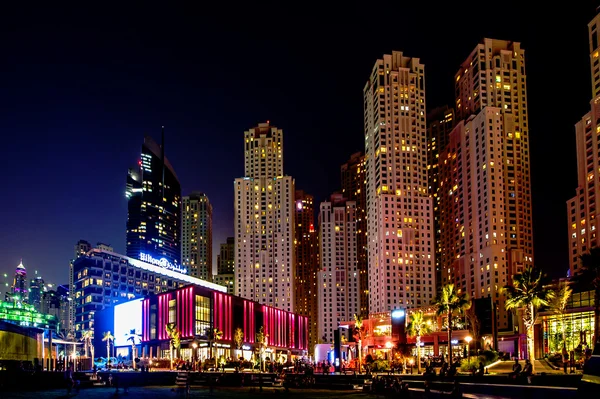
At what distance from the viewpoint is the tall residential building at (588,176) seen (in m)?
148

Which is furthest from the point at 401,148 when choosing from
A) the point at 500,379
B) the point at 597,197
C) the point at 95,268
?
the point at 500,379

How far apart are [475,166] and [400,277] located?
118 feet

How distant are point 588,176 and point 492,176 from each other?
78.8ft

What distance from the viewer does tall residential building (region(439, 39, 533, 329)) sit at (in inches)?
6580

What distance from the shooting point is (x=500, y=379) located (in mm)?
52906

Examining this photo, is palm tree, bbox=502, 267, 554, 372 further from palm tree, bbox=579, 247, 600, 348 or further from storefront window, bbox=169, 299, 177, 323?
storefront window, bbox=169, 299, 177, 323

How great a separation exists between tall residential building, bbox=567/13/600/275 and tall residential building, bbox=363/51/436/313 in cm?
3817

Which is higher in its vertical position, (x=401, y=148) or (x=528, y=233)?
(x=401, y=148)

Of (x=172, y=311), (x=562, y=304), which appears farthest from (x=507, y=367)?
(x=172, y=311)

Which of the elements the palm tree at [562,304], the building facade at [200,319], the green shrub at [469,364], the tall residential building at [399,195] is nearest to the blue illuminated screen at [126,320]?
the building facade at [200,319]

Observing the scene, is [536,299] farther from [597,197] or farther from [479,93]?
[479,93]

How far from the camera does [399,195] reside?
601ft

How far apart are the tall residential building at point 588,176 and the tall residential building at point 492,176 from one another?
13220mm

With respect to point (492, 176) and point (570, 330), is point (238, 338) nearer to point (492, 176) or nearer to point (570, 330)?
point (570, 330)
